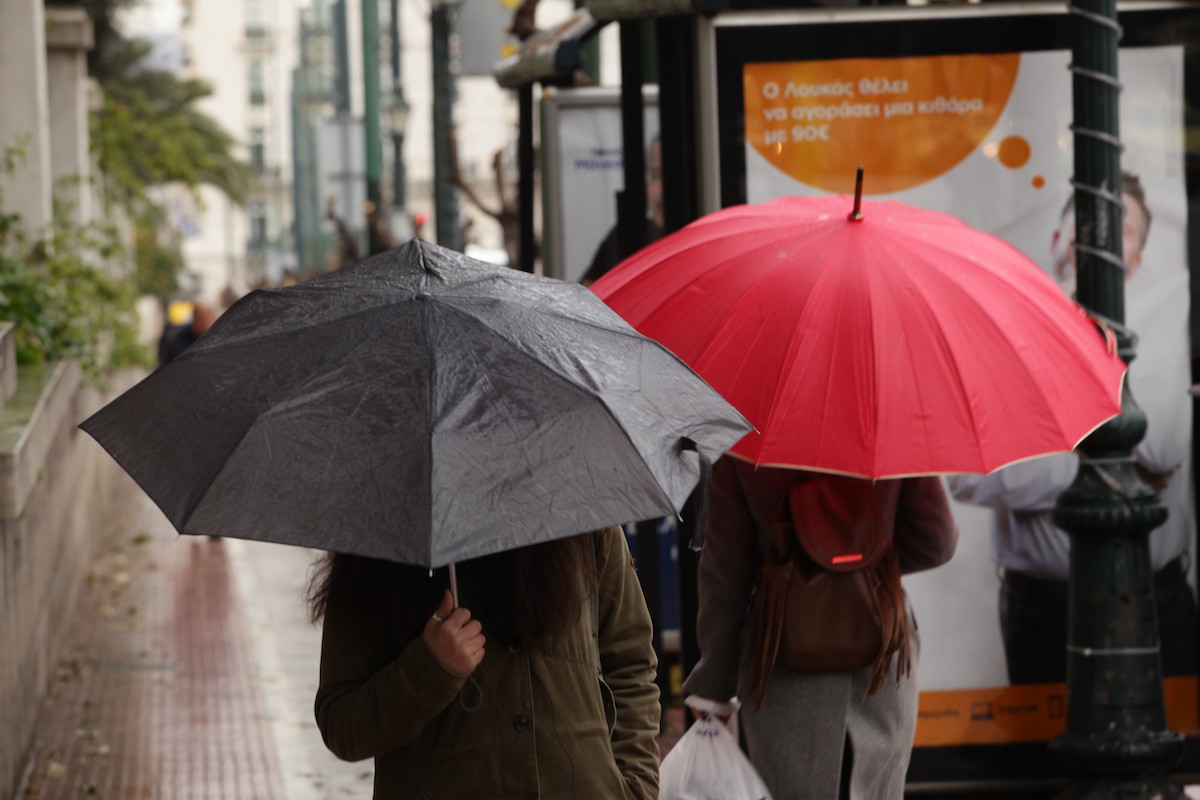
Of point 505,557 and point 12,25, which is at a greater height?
point 12,25

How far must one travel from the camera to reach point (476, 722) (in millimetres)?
2773

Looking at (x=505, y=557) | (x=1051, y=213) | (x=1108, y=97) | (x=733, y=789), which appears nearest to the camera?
(x=505, y=557)

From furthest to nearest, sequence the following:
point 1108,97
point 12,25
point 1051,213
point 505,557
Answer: point 12,25 < point 1051,213 < point 1108,97 < point 505,557

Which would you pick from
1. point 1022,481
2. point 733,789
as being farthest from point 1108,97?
point 733,789

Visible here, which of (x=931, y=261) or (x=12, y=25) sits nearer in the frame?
(x=931, y=261)

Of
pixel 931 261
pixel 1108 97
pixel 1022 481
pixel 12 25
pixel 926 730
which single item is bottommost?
pixel 926 730

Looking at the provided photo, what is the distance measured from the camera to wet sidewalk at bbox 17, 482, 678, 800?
688 cm

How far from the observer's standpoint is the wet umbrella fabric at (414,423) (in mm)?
2377

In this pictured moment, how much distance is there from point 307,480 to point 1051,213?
3.94 meters

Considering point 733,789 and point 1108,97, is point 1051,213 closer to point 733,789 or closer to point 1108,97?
point 1108,97

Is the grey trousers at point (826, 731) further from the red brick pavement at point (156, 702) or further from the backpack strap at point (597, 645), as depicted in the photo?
the red brick pavement at point (156, 702)

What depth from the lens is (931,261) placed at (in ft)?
12.4

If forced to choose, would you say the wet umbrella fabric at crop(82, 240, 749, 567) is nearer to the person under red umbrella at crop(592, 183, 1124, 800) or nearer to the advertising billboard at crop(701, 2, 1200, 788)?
the person under red umbrella at crop(592, 183, 1124, 800)

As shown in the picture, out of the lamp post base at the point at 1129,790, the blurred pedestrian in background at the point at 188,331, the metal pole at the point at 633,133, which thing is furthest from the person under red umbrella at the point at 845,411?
the blurred pedestrian in background at the point at 188,331
